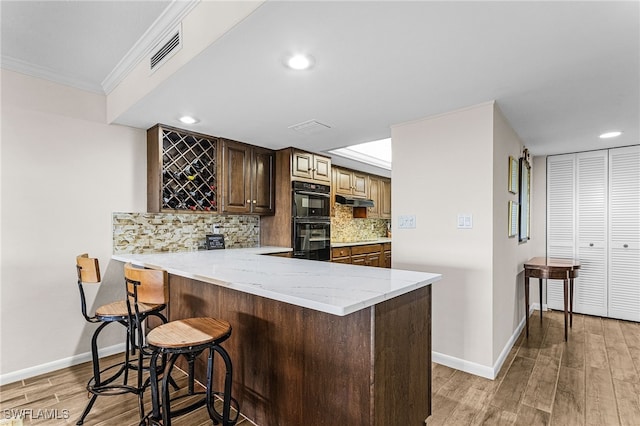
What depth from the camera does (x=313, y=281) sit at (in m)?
1.68

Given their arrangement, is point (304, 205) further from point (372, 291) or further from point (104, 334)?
point (372, 291)

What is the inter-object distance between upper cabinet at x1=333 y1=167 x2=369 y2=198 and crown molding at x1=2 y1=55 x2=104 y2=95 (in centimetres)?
319

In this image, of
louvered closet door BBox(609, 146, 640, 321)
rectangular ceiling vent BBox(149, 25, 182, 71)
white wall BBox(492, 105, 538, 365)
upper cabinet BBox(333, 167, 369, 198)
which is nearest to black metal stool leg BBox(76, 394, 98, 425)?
rectangular ceiling vent BBox(149, 25, 182, 71)

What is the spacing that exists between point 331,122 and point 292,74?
39.7 inches

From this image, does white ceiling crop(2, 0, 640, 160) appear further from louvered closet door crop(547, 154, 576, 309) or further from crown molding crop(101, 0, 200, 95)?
louvered closet door crop(547, 154, 576, 309)

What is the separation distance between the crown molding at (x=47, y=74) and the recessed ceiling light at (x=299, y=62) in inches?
82.3

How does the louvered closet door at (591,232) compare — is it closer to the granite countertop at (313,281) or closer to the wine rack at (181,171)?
the granite countertop at (313,281)

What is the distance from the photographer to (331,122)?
9.84 feet

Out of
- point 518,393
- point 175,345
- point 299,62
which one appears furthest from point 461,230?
point 175,345

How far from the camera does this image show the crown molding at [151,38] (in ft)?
6.05

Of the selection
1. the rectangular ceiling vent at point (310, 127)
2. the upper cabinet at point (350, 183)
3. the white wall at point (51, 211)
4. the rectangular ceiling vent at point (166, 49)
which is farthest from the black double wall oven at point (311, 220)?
the rectangular ceiling vent at point (166, 49)

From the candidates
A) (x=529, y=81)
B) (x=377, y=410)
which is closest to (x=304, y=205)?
(x=529, y=81)

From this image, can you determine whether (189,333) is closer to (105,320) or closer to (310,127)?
(105,320)

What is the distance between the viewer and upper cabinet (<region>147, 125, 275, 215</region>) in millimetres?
3152
